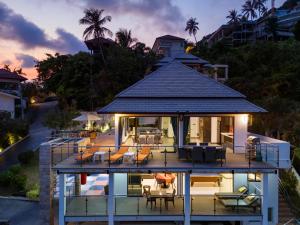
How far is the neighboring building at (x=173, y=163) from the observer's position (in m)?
17.2

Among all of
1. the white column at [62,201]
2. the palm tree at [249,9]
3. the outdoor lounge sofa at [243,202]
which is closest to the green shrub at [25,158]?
the white column at [62,201]

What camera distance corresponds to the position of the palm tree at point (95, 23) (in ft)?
192

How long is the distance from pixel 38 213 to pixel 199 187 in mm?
11539

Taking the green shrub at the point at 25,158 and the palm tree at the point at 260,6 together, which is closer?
the green shrub at the point at 25,158

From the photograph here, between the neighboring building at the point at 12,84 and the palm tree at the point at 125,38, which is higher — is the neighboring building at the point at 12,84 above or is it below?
below

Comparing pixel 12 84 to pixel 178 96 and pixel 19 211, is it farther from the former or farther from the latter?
pixel 178 96

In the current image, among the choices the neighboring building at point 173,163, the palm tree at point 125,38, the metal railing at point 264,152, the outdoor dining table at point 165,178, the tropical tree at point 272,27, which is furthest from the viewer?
the tropical tree at point 272,27

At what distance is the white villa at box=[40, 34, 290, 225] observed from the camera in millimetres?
17203

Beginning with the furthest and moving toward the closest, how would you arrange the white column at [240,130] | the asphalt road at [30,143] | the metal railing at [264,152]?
the asphalt road at [30,143]
the white column at [240,130]
the metal railing at [264,152]

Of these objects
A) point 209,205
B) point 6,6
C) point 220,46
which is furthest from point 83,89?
point 209,205

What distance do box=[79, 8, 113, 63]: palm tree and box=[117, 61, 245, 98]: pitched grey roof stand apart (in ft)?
122

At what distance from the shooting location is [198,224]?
1920 centimetres

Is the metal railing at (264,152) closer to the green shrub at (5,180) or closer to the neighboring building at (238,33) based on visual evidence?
the green shrub at (5,180)

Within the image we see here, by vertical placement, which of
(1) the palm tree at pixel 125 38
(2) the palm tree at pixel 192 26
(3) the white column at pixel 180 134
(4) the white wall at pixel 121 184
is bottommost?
(4) the white wall at pixel 121 184
